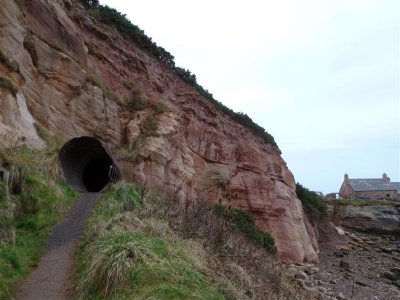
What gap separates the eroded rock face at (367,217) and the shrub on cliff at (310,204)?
590cm

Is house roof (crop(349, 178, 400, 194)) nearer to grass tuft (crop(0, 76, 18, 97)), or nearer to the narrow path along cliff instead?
grass tuft (crop(0, 76, 18, 97))

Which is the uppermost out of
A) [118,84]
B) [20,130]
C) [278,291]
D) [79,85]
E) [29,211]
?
[118,84]

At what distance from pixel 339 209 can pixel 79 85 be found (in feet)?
103

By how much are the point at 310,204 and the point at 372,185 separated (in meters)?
28.5

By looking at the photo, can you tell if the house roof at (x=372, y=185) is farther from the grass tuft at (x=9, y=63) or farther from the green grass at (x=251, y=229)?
the grass tuft at (x=9, y=63)

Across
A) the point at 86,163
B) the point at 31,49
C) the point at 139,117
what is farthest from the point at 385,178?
the point at 31,49

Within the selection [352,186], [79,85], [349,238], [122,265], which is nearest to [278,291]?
[122,265]

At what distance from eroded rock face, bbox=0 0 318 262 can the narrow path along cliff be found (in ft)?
13.9

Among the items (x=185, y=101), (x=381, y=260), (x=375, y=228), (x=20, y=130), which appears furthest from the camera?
(x=375, y=228)

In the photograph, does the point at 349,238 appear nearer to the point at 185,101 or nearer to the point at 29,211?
the point at 185,101

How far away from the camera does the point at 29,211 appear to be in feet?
26.0

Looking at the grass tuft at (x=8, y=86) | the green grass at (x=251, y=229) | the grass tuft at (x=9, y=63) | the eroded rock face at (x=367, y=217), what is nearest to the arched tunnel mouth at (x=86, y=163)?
the grass tuft at (x=8, y=86)

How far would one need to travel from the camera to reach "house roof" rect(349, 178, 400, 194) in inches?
2194

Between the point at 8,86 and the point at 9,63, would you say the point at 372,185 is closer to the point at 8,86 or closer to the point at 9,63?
the point at 9,63
